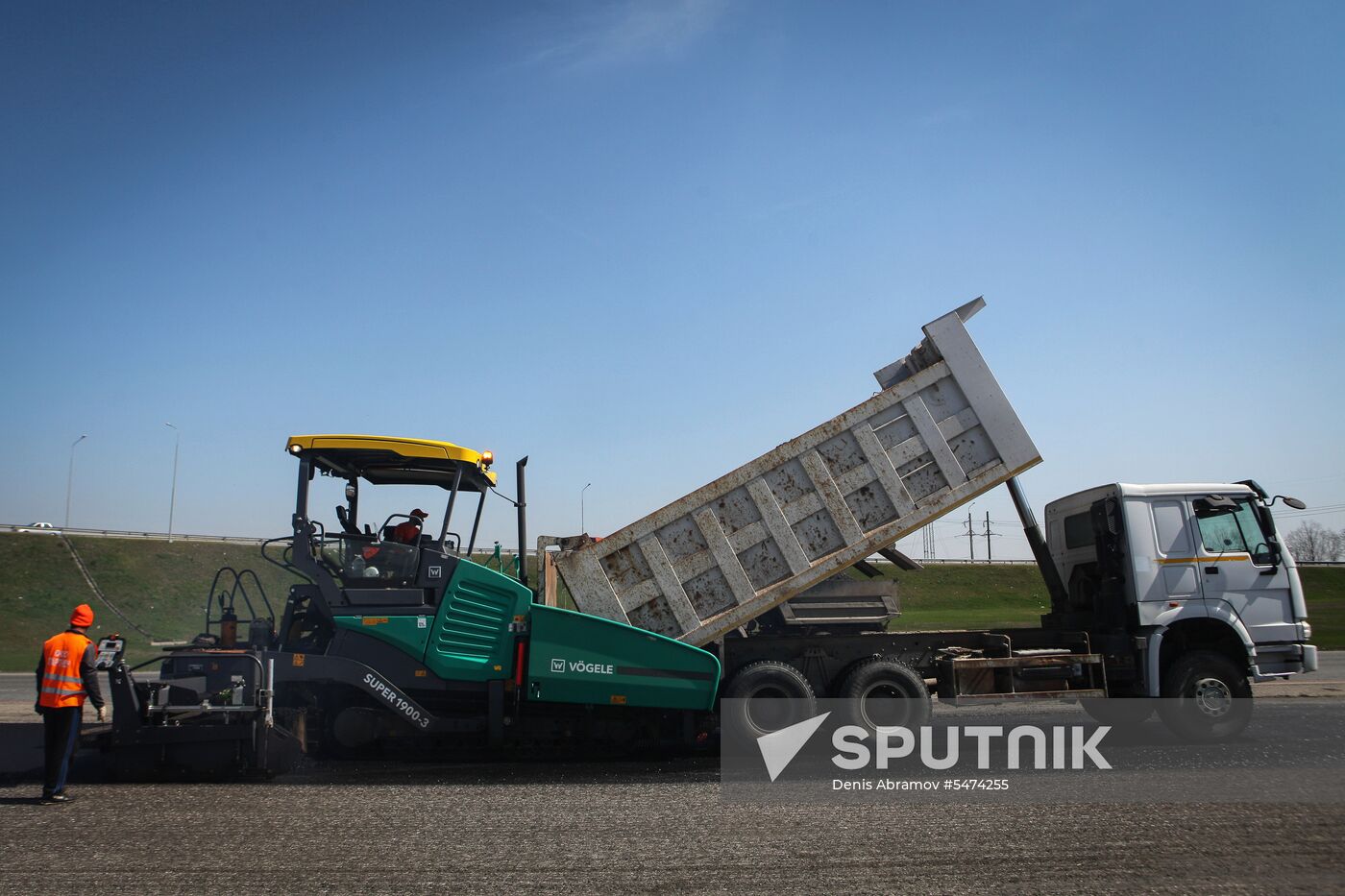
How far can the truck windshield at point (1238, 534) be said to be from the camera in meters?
9.67

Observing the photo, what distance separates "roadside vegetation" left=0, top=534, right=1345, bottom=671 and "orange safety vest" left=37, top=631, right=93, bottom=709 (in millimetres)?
20194

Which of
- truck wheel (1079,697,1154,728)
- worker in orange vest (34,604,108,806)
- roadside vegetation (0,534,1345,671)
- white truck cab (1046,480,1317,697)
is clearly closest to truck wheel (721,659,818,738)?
truck wheel (1079,697,1154,728)

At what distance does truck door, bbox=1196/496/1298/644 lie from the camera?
9578mm

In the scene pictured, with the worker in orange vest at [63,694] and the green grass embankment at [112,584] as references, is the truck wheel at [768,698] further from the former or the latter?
the green grass embankment at [112,584]

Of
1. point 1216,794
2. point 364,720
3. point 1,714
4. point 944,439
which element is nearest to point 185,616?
point 1,714

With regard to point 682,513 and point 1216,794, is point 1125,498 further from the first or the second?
point 682,513

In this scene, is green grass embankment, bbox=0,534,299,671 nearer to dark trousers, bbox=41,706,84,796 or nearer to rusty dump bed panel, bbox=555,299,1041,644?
dark trousers, bbox=41,706,84,796

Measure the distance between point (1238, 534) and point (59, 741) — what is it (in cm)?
1119

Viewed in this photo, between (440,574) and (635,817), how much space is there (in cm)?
316

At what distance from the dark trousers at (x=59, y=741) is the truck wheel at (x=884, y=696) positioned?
660 centimetres

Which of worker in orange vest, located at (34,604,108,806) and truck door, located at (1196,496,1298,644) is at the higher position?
truck door, located at (1196,496,1298,644)

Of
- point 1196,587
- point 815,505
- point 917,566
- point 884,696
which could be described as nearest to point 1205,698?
point 1196,587

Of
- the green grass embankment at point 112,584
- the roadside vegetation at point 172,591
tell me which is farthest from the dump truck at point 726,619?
the green grass embankment at point 112,584

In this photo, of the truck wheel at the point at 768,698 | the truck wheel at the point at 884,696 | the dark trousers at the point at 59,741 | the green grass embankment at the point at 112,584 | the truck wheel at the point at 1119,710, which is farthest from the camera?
Answer: the green grass embankment at the point at 112,584
